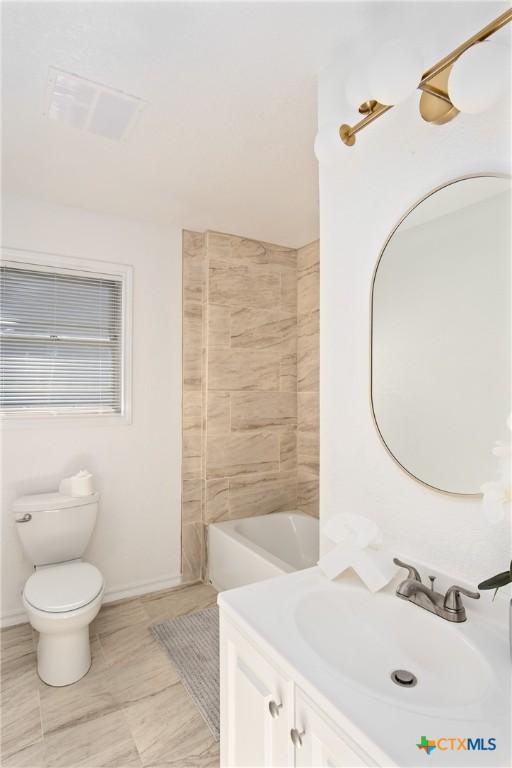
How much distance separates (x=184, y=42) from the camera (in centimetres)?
143

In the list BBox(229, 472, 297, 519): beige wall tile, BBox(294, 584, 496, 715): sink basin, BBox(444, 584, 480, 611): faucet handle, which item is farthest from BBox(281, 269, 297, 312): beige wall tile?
BBox(444, 584, 480, 611): faucet handle

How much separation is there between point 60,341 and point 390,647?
2.42m

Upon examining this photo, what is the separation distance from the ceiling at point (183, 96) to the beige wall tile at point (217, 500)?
1812mm

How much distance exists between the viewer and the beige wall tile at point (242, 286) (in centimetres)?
314

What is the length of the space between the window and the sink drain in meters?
2.31

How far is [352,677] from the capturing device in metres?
1.02

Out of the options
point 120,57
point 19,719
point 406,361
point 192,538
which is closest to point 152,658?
point 19,719

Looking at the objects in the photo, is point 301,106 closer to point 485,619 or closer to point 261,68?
point 261,68

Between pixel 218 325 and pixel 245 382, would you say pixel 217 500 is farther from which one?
pixel 218 325

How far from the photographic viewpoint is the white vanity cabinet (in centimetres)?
86

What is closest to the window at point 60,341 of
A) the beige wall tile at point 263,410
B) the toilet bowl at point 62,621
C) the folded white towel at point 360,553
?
the beige wall tile at point 263,410

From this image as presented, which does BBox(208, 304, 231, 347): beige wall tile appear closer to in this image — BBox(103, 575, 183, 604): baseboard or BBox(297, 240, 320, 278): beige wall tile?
BBox(297, 240, 320, 278): beige wall tile

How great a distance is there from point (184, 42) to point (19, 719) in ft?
8.70

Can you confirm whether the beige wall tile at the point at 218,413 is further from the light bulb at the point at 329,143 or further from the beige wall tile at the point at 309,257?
the light bulb at the point at 329,143
